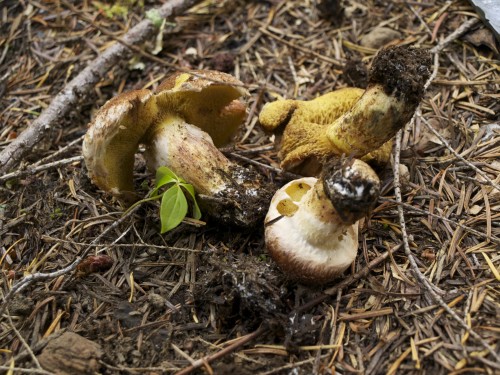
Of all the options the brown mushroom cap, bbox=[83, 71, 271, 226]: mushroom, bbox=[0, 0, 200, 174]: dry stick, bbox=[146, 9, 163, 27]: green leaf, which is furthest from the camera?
bbox=[146, 9, 163, 27]: green leaf

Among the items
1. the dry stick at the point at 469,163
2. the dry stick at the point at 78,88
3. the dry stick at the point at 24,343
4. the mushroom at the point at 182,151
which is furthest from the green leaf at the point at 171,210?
the dry stick at the point at 469,163

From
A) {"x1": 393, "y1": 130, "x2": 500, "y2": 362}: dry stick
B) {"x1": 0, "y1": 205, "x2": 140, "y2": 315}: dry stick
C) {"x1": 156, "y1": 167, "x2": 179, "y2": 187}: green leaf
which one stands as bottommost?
{"x1": 393, "y1": 130, "x2": 500, "y2": 362}: dry stick

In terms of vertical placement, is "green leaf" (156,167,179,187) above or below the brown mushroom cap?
below

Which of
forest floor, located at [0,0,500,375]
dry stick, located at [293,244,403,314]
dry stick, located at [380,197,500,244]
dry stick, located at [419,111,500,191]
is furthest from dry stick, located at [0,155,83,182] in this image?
dry stick, located at [419,111,500,191]

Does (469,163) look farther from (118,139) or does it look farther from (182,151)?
(118,139)

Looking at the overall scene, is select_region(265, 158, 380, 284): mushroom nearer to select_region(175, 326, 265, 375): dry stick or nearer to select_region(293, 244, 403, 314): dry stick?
select_region(293, 244, 403, 314): dry stick

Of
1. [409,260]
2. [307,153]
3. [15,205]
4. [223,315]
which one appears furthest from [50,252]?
[409,260]

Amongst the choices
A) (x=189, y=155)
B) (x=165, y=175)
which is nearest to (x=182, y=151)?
(x=189, y=155)

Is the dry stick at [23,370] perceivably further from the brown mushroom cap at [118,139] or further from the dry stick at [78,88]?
the dry stick at [78,88]
